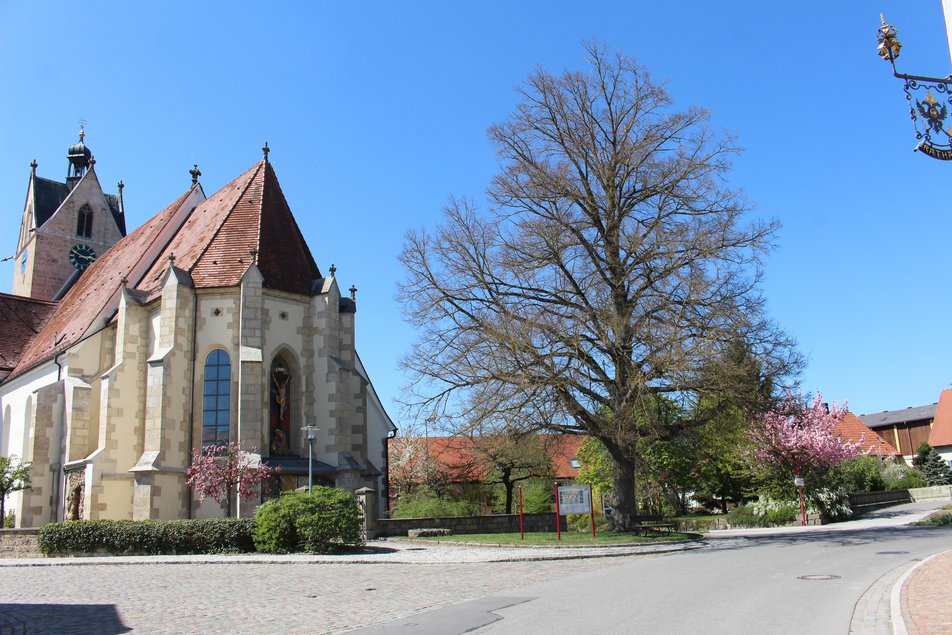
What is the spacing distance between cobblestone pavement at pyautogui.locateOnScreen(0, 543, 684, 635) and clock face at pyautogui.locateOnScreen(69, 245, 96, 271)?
32.7 metres

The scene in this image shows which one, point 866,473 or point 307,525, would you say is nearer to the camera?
point 307,525

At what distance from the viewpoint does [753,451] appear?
3197cm

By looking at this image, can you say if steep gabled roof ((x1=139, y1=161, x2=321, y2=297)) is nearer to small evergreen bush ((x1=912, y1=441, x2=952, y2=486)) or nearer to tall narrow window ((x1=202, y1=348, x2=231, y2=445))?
tall narrow window ((x1=202, y1=348, x2=231, y2=445))

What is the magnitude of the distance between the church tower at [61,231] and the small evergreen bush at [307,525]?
33764mm

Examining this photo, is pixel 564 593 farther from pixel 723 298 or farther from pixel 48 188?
pixel 48 188

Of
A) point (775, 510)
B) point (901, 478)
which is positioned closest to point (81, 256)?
point (775, 510)

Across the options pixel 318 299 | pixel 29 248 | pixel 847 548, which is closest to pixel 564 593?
pixel 847 548

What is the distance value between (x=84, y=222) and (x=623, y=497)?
40.4 meters

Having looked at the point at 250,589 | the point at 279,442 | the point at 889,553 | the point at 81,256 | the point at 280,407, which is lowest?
the point at 889,553

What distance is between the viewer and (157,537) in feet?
68.2

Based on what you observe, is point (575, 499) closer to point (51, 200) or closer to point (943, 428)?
point (51, 200)

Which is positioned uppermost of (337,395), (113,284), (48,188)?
(48,188)

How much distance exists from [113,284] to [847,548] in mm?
29554

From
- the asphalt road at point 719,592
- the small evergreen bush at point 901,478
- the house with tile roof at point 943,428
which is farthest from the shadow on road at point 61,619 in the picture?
the house with tile roof at point 943,428
